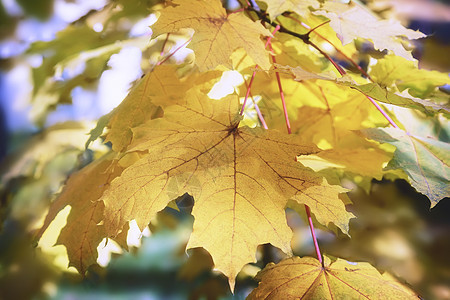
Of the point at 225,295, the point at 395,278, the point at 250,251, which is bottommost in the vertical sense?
the point at 225,295

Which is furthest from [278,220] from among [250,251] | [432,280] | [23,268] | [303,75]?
[23,268]

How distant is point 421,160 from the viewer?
0.57 m

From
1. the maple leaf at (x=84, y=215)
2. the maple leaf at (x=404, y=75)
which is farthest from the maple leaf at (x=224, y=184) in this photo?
the maple leaf at (x=404, y=75)

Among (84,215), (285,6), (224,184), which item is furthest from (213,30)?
(84,215)

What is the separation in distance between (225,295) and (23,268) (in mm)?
1073

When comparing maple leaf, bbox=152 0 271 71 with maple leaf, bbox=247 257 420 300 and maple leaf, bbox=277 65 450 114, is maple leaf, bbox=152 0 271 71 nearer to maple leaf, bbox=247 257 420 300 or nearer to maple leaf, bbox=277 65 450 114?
maple leaf, bbox=277 65 450 114

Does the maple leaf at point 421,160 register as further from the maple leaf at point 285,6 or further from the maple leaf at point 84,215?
the maple leaf at point 84,215

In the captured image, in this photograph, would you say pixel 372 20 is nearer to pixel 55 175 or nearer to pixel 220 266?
pixel 220 266

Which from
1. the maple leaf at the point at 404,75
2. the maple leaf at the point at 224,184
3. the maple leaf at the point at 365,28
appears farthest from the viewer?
the maple leaf at the point at 404,75

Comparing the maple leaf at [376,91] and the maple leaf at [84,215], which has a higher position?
the maple leaf at [376,91]

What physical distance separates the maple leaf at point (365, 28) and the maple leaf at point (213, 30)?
0.11m

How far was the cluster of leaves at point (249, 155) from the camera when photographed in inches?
18.3

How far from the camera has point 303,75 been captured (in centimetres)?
46

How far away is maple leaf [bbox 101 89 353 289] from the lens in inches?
17.8
